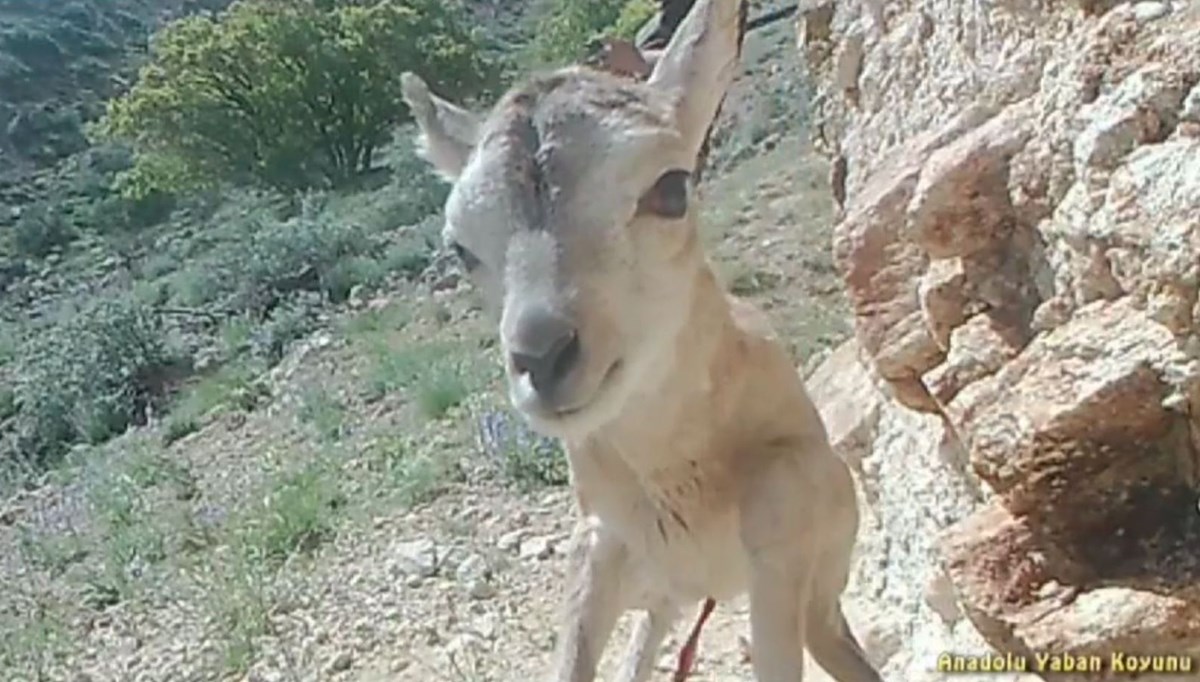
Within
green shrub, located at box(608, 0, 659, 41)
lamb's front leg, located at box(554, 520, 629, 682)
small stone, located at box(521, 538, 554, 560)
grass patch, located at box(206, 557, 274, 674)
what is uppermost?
lamb's front leg, located at box(554, 520, 629, 682)

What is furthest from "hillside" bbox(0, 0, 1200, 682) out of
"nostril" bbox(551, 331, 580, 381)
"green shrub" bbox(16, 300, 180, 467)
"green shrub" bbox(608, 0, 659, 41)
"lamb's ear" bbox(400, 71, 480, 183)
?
"green shrub" bbox(608, 0, 659, 41)

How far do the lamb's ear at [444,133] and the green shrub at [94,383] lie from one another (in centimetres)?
1372

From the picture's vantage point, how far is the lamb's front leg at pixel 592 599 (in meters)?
3.83

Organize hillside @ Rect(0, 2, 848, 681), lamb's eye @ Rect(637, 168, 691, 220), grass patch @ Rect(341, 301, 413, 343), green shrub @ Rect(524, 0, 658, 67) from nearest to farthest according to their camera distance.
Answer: lamb's eye @ Rect(637, 168, 691, 220) < hillside @ Rect(0, 2, 848, 681) < grass patch @ Rect(341, 301, 413, 343) < green shrub @ Rect(524, 0, 658, 67)

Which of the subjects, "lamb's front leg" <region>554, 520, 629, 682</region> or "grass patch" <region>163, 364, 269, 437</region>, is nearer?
"lamb's front leg" <region>554, 520, 629, 682</region>

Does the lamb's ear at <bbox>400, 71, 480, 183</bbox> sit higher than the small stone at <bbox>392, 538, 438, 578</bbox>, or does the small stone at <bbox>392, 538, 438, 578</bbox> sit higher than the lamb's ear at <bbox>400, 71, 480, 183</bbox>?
the lamb's ear at <bbox>400, 71, 480, 183</bbox>

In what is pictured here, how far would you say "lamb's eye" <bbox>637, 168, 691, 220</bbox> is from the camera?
10.8 feet

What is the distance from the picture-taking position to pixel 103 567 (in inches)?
379

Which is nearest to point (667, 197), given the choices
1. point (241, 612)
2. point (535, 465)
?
point (241, 612)

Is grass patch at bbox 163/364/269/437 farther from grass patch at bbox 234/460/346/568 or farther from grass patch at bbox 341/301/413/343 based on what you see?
grass patch at bbox 234/460/346/568

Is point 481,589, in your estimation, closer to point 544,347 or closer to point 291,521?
point 291,521

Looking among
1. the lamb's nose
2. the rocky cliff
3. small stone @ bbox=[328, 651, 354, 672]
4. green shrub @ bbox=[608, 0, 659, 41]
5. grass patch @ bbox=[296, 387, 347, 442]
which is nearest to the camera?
the lamb's nose

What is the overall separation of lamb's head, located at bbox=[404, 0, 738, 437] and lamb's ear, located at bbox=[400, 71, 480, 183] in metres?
0.19

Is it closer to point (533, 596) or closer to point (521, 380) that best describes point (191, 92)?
point (533, 596)
